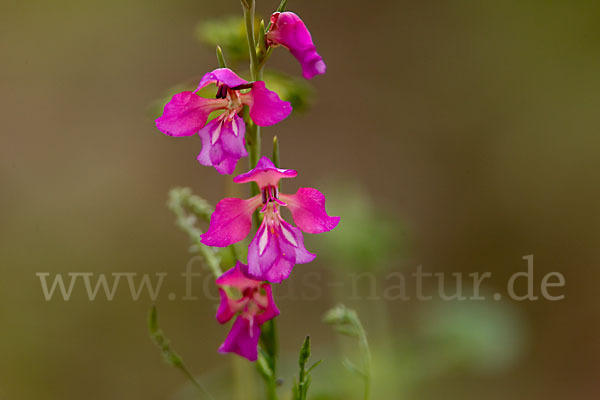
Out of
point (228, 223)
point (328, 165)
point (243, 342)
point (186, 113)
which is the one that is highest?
point (328, 165)

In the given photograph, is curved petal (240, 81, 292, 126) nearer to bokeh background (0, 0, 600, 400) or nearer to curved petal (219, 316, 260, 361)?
curved petal (219, 316, 260, 361)

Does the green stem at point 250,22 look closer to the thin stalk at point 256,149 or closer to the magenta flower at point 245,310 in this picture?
the thin stalk at point 256,149

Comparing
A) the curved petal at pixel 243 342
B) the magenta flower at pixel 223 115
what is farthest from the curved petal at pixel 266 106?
the curved petal at pixel 243 342

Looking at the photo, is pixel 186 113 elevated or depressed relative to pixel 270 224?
elevated

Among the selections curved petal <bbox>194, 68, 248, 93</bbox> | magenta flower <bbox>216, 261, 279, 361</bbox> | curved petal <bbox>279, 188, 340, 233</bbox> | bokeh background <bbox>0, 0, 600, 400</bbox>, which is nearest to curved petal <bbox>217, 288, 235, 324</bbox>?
magenta flower <bbox>216, 261, 279, 361</bbox>

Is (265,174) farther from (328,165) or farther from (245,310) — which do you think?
(328,165)

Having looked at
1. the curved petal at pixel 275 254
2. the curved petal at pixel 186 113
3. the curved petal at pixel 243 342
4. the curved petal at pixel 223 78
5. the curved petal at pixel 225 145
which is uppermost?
the curved petal at pixel 223 78

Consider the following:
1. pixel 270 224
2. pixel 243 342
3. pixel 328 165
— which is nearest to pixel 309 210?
pixel 270 224

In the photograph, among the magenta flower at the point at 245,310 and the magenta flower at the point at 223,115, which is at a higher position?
the magenta flower at the point at 223,115
